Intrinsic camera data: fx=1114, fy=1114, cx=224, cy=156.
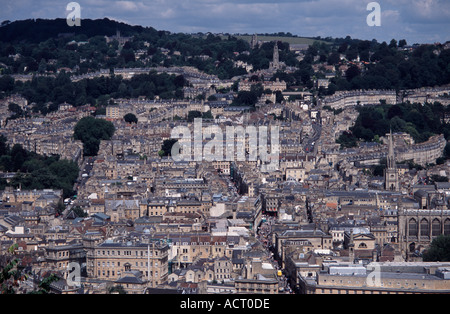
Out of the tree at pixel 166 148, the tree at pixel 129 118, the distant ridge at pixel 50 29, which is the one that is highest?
the distant ridge at pixel 50 29

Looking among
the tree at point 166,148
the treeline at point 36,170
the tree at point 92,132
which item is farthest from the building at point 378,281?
the tree at point 92,132

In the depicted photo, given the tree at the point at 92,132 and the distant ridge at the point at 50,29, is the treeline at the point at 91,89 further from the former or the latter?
the distant ridge at the point at 50,29

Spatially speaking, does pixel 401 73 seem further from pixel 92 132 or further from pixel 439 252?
pixel 439 252

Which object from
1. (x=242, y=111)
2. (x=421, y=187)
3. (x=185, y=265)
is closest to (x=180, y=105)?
(x=242, y=111)

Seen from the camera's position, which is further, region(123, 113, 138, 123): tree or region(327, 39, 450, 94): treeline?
region(327, 39, 450, 94): treeline

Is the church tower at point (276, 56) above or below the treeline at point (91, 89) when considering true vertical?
above

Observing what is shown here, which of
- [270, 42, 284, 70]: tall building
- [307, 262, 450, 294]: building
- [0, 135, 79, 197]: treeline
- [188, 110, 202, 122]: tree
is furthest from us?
[270, 42, 284, 70]: tall building

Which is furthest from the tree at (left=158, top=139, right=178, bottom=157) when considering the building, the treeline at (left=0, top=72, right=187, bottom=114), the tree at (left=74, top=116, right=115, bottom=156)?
the building

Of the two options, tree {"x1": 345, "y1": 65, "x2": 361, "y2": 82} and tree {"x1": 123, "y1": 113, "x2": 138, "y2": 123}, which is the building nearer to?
tree {"x1": 123, "y1": 113, "x2": 138, "y2": 123}
